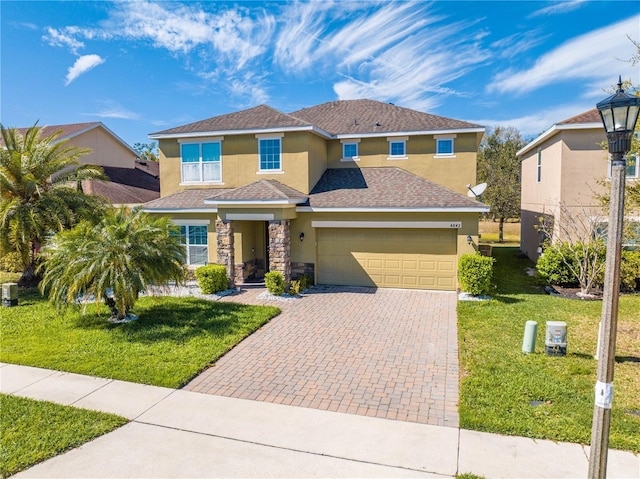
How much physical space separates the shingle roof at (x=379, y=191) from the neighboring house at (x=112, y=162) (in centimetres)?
1062

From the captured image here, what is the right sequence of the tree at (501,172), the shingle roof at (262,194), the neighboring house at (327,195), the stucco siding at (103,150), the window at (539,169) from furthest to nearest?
1. the tree at (501,172)
2. the stucco siding at (103,150)
3. the window at (539,169)
4. the neighboring house at (327,195)
5. the shingle roof at (262,194)

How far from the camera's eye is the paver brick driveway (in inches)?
276

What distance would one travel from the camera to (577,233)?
52.9ft

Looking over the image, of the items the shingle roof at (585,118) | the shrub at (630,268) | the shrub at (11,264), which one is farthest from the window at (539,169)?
the shrub at (11,264)

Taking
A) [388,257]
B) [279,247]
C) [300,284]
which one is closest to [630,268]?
[388,257]

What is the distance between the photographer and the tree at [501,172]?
29.9 meters

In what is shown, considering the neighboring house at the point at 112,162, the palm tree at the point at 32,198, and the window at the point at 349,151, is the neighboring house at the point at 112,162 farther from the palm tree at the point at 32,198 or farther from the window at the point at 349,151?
the window at the point at 349,151

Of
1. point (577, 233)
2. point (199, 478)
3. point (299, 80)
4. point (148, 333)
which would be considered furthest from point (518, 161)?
point (199, 478)

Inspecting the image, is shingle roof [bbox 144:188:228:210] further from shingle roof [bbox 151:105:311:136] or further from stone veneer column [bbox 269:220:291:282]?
stone veneer column [bbox 269:220:291:282]

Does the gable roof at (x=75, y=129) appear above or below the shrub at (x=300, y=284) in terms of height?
above

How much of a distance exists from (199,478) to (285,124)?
1379cm

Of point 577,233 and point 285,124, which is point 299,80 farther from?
point 577,233

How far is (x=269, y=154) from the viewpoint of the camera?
17.2m

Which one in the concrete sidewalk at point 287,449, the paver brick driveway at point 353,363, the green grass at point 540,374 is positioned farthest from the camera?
the paver brick driveway at point 353,363
